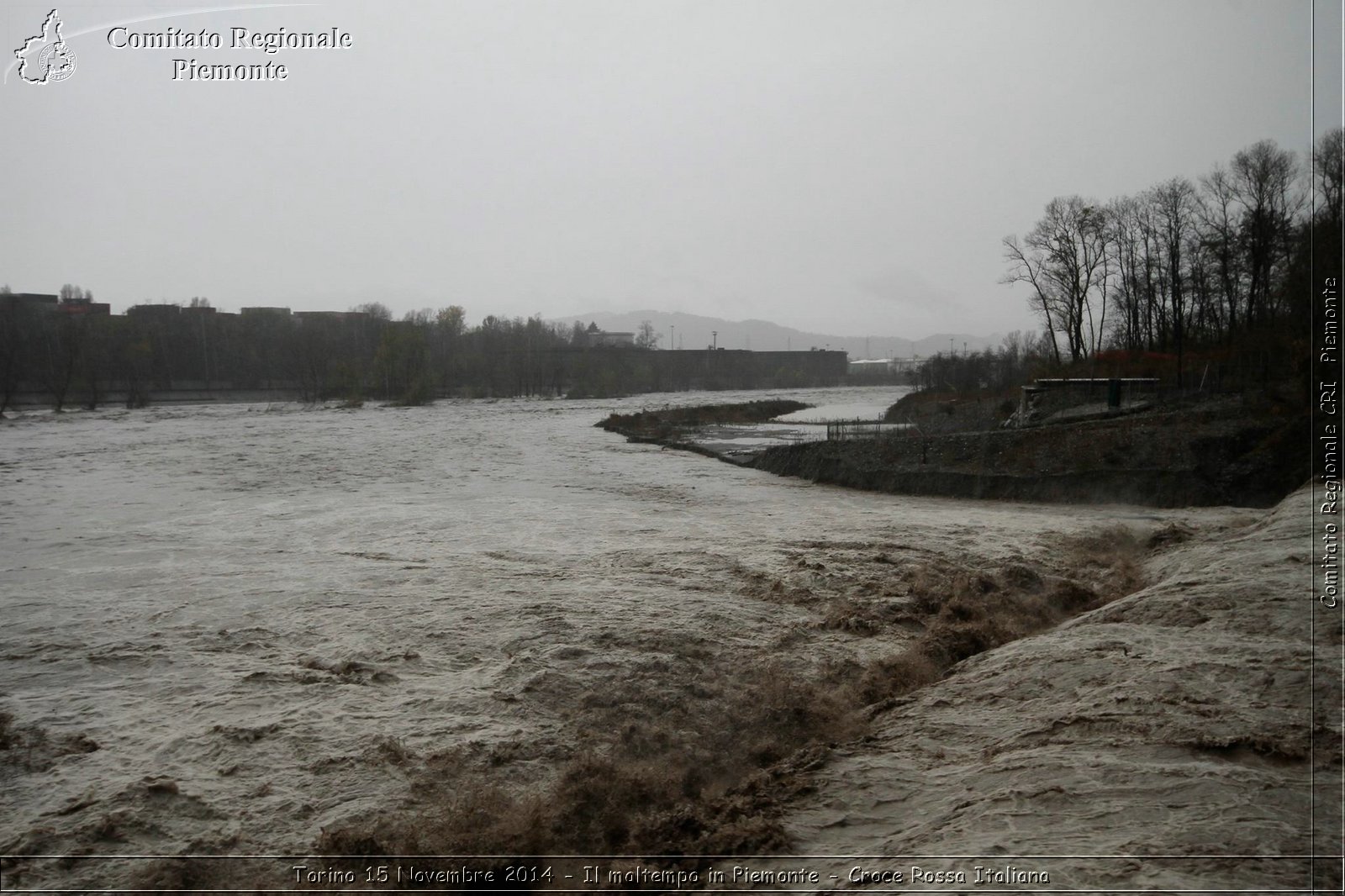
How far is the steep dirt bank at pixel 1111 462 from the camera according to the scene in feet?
63.0

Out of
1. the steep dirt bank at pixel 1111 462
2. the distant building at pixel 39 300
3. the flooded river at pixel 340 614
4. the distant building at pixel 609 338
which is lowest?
the flooded river at pixel 340 614

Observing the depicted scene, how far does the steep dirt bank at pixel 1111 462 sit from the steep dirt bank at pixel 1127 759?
12.8 m

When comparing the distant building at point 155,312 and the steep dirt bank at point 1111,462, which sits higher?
the distant building at point 155,312

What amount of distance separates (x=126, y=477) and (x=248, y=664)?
20902mm

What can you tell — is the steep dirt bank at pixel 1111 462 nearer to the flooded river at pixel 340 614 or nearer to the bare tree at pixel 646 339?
the flooded river at pixel 340 614

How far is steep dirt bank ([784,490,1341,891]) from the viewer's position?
3979 millimetres

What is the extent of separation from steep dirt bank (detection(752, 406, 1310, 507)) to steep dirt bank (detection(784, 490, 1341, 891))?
12842 millimetres

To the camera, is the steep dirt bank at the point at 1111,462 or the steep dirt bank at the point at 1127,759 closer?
the steep dirt bank at the point at 1127,759

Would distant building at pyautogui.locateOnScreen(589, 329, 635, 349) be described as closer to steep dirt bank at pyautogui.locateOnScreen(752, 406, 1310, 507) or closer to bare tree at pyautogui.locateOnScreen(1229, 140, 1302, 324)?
bare tree at pyautogui.locateOnScreen(1229, 140, 1302, 324)

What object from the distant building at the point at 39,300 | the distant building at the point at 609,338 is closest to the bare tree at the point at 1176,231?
the distant building at the point at 39,300

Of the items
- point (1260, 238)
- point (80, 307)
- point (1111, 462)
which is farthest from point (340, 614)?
point (1260, 238)

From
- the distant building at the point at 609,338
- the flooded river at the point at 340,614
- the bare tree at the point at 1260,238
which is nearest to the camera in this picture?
the flooded river at the point at 340,614

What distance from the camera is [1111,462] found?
2109 centimetres

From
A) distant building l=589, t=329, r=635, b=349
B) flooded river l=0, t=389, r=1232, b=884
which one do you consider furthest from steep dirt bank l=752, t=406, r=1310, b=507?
distant building l=589, t=329, r=635, b=349
